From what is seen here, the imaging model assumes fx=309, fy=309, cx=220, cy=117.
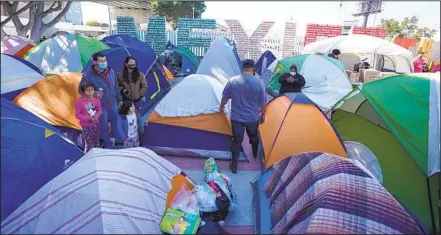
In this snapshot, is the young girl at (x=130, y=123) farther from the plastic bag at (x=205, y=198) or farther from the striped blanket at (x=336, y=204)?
the striped blanket at (x=336, y=204)

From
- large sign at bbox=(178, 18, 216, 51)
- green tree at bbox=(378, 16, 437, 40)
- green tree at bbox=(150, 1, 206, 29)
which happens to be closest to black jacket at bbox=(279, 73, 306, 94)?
large sign at bbox=(178, 18, 216, 51)

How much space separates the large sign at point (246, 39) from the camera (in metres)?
12.4

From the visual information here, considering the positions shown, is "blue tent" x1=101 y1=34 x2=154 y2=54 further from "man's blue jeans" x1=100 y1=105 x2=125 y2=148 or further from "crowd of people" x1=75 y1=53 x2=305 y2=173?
"man's blue jeans" x1=100 y1=105 x2=125 y2=148

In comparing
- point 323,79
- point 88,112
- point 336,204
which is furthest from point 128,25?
point 336,204

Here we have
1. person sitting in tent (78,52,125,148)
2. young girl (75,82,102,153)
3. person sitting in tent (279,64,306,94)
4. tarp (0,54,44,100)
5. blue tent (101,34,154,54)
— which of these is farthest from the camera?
blue tent (101,34,154,54)

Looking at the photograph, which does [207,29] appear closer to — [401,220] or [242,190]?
[242,190]

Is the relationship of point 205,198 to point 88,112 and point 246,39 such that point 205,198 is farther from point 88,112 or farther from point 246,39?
point 246,39

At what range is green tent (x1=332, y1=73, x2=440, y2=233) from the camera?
2855 millimetres

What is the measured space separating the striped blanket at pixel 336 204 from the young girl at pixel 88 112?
8.46 feet

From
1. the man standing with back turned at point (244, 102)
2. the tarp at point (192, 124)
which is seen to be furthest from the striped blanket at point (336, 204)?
the tarp at point (192, 124)

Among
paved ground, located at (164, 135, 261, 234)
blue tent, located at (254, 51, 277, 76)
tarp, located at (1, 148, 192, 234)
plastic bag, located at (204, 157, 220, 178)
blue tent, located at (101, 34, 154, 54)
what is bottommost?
paved ground, located at (164, 135, 261, 234)

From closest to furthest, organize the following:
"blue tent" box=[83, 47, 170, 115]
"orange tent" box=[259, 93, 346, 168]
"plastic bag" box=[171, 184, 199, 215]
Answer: "plastic bag" box=[171, 184, 199, 215]
"orange tent" box=[259, 93, 346, 168]
"blue tent" box=[83, 47, 170, 115]

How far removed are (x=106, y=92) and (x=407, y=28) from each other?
93.4 ft

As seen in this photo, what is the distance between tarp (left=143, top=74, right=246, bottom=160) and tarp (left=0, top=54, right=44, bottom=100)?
6.64 feet
